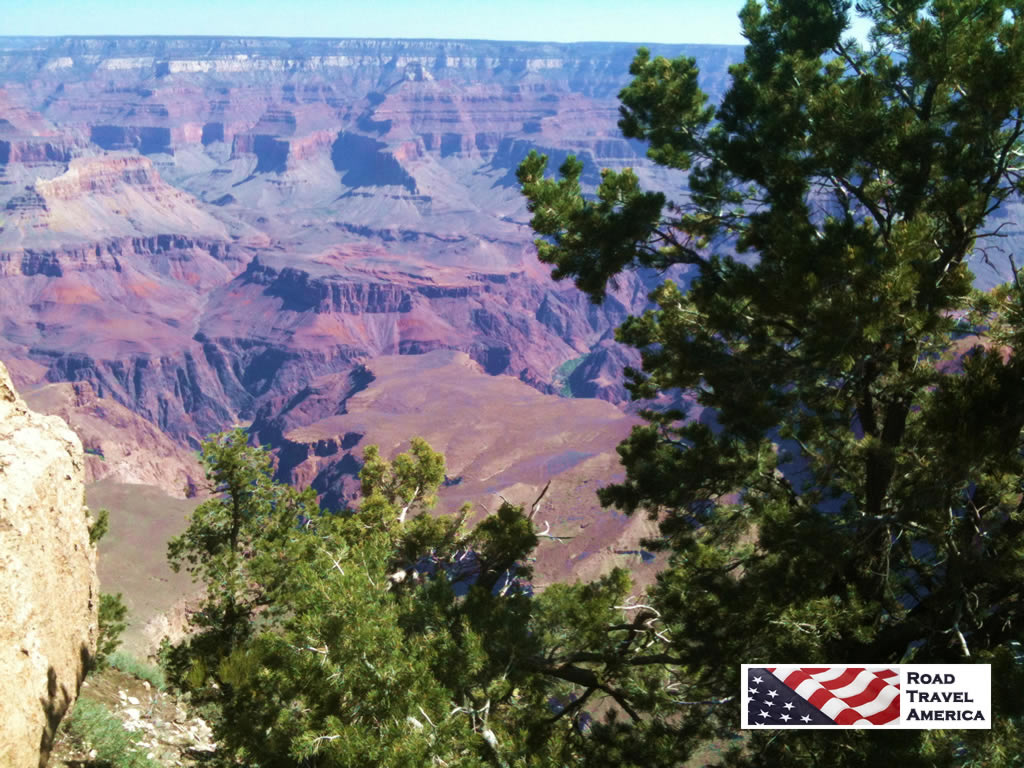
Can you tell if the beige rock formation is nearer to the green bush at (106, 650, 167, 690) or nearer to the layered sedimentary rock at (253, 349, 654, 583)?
the green bush at (106, 650, 167, 690)

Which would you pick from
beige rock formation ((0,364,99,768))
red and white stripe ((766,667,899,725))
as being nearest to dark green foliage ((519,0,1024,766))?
red and white stripe ((766,667,899,725))

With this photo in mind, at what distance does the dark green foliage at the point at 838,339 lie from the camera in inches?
262

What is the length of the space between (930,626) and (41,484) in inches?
354

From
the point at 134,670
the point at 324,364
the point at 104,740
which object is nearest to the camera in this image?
the point at 104,740

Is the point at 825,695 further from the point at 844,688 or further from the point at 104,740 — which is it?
the point at 104,740

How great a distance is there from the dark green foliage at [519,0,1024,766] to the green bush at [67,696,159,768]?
A: 6.81 metres

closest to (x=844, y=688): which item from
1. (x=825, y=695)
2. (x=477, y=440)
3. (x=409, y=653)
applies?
(x=825, y=695)

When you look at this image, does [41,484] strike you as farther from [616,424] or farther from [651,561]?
[616,424]

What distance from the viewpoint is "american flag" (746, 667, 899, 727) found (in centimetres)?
709

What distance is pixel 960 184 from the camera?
23.2 ft

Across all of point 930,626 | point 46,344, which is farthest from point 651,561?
point 46,344

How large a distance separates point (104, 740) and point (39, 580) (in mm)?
3190

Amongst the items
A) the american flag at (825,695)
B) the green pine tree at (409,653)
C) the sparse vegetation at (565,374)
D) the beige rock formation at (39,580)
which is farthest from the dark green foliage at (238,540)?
the sparse vegetation at (565,374)

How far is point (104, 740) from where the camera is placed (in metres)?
10.3
